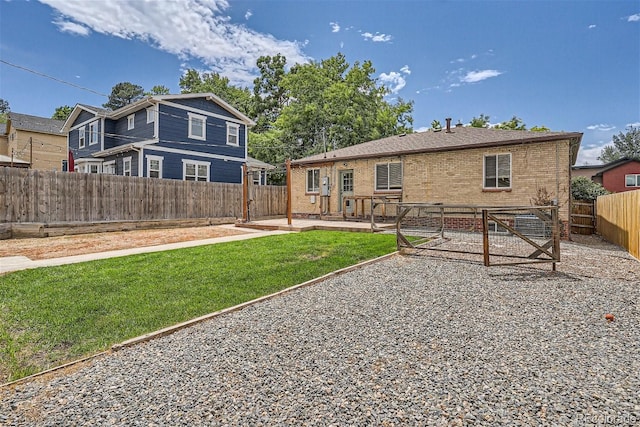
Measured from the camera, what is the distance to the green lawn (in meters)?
3.24

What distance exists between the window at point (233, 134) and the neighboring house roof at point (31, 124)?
54.3ft

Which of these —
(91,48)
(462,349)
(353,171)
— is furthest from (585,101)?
(91,48)

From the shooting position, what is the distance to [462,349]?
314 centimetres

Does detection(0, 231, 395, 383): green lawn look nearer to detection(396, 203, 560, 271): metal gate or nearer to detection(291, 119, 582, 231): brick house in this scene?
detection(396, 203, 560, 271): metal gate

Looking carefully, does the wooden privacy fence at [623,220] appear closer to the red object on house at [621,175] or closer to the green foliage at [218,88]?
the red object on house at [621,175]

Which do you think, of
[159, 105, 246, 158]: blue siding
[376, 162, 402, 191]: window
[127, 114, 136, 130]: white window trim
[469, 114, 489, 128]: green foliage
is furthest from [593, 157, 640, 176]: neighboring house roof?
[127, 114, 136, 130]: white window trim

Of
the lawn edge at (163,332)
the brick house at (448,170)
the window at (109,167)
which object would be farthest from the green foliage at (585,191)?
the window at (109,167)

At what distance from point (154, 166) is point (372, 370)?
742 inches

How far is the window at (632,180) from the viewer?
27.3 metres

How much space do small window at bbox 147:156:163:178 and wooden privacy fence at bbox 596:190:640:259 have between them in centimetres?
2002

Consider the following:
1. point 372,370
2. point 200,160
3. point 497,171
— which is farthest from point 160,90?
point 372,370

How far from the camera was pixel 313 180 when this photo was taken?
714 inches

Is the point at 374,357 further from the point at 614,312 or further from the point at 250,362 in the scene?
the point at 614,312

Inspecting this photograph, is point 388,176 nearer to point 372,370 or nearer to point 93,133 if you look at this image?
point 372,370
